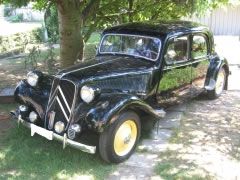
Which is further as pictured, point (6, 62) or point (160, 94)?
point (6, 62)

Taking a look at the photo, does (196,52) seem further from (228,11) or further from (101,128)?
(228,11)

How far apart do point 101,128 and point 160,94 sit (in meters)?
1.98

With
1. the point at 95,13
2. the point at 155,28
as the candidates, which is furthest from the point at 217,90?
the point at 95,13

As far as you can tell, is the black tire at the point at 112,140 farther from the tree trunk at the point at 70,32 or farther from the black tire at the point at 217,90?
the black tire at the point at 217,90

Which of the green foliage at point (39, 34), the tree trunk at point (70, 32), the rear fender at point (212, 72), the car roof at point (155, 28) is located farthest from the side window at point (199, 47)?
the green foliage at point (39, 34)

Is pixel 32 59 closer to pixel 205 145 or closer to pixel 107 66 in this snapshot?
pixel 107 66

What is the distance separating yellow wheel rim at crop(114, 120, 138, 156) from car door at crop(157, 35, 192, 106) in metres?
1.21

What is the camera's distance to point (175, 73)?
22.6ft

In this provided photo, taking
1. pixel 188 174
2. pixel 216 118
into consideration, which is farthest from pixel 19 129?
pixel 216 118

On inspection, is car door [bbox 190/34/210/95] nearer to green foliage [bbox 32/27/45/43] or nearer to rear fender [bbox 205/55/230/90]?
rear fender [bbox 205/55/230/90]

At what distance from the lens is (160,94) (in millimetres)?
6680

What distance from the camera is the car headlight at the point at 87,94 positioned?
5156 millimetres

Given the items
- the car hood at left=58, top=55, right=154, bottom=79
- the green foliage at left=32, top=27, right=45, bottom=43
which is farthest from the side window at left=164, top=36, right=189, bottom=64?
the green foliage at left=32, top=27, right=45, bottom=43

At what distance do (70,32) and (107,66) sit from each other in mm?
2309
